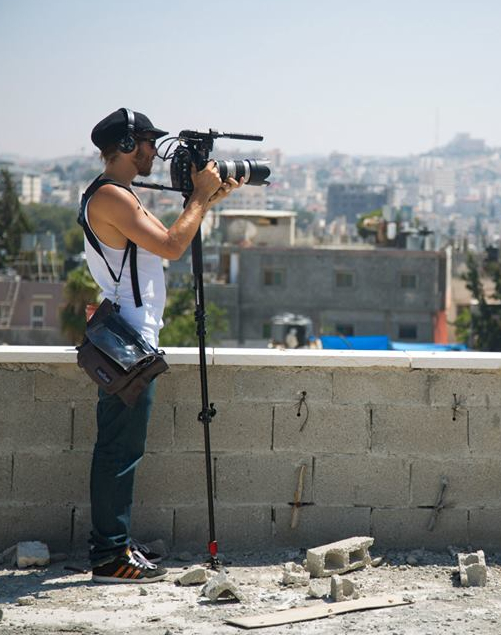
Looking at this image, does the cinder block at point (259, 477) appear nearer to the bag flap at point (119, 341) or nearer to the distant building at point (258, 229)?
the bag flap at point (119, 341)

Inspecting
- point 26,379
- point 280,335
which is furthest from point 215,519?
point 280,335

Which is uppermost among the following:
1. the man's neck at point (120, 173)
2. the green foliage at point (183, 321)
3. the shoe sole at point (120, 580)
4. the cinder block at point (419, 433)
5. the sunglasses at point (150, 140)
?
the sunglasses at point (150, 140)

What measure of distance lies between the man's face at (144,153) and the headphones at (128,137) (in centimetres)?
5

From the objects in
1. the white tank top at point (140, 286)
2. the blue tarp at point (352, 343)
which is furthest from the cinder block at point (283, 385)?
the blue tarp at point (352, 343)

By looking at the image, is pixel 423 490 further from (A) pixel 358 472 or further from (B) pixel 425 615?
(B) pixel 425 615

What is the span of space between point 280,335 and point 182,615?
42.7 m

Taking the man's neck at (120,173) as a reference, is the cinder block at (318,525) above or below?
below

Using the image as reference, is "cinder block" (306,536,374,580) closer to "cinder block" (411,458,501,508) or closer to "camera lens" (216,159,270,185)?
"cinder block" (411,458,501,508)

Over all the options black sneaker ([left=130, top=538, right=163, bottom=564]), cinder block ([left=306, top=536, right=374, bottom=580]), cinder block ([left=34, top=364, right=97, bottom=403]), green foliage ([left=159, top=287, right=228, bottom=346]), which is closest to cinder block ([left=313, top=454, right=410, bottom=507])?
cinder block ([left=306, top=536, right=374, bottom=580])

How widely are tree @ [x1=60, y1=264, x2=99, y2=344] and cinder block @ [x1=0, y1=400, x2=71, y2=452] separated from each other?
36.0 meters

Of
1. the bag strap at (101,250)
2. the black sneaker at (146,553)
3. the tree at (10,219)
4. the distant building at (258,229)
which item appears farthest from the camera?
the tree at (10,219)

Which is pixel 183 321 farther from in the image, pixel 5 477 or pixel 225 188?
pixel 225 188

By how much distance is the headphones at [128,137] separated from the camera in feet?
16.8

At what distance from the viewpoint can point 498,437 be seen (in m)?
5.82
